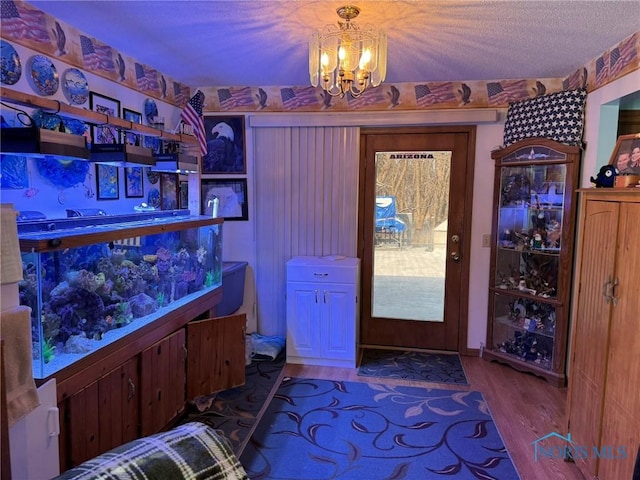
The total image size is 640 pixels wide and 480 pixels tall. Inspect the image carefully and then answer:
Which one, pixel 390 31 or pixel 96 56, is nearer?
pixel 390 31

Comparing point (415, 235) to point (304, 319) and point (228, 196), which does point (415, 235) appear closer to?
point (304, 319)

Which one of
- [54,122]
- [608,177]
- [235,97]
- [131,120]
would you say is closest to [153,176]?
[131,120]

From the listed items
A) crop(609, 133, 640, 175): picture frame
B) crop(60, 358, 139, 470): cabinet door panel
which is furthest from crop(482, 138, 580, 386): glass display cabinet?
crop(60, 358, 139, 470): cabinet door panel

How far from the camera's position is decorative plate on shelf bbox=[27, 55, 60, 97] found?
2.33m

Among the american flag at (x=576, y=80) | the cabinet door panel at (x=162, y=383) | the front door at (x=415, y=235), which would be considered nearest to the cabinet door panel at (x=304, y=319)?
the front door at (x=415, y=235)

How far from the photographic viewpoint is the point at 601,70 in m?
3.00

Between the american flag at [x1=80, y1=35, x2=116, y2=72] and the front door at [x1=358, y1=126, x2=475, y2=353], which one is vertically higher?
the american flag at [x1=80, y1=35, x2=116, y2=72]

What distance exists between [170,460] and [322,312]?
270 centimetres

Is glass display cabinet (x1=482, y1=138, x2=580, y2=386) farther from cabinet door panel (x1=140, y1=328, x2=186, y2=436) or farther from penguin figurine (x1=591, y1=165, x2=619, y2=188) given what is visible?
cabinet door panel (x1=140, y1=328, x2=186, y2=436)

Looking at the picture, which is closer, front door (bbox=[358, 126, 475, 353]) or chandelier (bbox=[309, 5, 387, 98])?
chandelier (bbox=[309, 5, 387, 98])

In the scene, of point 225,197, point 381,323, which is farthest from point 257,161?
point 381,323

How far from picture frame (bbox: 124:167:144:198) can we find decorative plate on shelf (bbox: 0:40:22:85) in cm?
93

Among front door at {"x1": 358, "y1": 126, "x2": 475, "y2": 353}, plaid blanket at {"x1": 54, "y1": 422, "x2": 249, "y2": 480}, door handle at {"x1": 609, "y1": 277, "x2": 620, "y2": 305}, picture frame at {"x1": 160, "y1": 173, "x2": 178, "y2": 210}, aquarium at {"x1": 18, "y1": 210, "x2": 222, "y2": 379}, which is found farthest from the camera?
front door at {"x1": 358, "y1": 126, "x2": 475, "y2": 353}

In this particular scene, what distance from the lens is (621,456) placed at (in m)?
1.92
